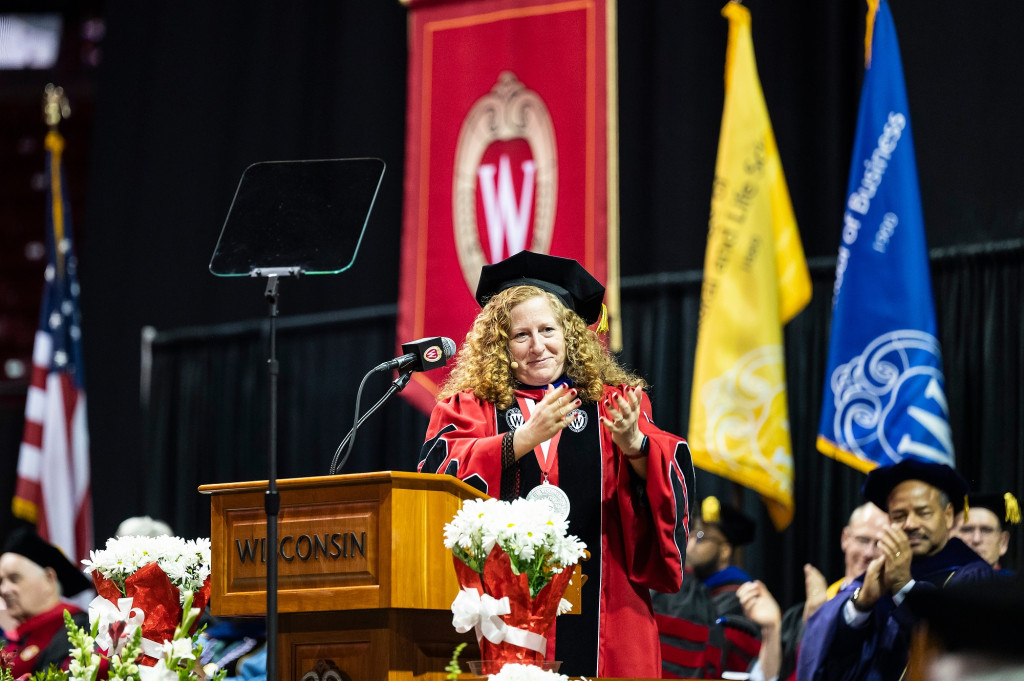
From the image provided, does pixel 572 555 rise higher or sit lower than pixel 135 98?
lower

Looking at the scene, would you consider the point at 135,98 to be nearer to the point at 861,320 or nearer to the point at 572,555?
the point at 861,320

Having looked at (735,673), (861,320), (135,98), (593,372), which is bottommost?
(735,673)

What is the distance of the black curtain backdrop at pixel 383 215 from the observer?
251 inches

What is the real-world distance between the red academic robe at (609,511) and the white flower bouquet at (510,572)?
59 centimetres

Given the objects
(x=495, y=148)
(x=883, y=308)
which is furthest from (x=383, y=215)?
(x=883, y=308)

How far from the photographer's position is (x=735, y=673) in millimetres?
5832

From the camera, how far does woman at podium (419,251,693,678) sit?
3105 millimetres

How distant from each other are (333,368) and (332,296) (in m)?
0.48

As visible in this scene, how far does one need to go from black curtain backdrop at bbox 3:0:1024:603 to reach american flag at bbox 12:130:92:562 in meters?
0.32

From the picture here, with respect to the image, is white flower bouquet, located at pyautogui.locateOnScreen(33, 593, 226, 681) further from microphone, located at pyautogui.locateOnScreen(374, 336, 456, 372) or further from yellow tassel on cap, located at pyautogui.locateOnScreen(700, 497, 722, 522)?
yellow tassel on cap, located at pyautogui.locateOnScreen(700, 497, 722, 522)

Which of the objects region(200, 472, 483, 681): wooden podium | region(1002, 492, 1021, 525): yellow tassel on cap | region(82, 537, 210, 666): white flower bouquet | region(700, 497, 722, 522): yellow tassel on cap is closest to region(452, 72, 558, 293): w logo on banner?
region(700, 497, 722, 522): yellow tassel on cap

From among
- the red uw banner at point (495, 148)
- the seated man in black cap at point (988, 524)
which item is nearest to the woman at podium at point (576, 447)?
the seated man in black cap at point (988, 524)

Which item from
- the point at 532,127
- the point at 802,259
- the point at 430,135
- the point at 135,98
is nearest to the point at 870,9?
the point at 802,259

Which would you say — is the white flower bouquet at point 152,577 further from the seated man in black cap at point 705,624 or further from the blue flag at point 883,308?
the blue flag at point 883,308
